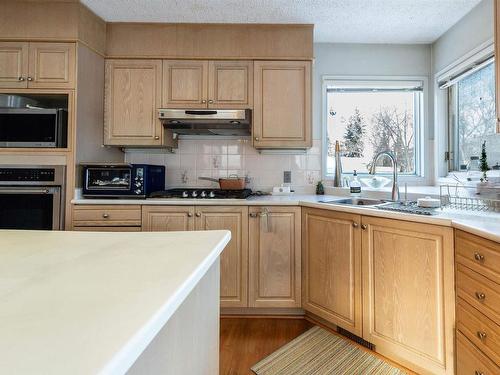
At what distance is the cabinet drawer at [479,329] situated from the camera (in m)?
1.14

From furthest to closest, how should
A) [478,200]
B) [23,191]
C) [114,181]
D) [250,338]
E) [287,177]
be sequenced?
[287,177], [114,181], [23,191], [250,338], [478,200]

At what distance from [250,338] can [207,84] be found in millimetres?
2026

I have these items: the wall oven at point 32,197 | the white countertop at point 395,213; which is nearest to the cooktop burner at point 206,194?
the white countertop at point 395,213

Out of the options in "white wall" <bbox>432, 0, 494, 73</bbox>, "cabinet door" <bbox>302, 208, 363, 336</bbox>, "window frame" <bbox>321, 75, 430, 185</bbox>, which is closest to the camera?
"cabinet door" <bbox>302, 208, 363, 336</bbox>

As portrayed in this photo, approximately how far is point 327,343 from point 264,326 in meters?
0.47

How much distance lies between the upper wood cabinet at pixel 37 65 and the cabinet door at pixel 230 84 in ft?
3.55

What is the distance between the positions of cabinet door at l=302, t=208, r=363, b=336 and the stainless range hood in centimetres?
95

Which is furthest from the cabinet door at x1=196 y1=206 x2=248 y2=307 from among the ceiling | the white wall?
the white wall

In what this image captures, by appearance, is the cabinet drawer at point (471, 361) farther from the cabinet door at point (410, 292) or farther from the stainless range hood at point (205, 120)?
the stainless range hood at point (205, 120)

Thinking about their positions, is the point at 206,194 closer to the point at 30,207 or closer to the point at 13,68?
the point at 30,207

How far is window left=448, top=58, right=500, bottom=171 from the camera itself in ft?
6.98

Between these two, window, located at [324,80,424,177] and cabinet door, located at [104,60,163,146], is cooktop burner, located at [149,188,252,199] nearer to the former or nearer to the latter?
cabinet door, located at [104,60,163,146]

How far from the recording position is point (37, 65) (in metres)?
2.26

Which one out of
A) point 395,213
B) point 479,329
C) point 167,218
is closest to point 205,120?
point 167,218
